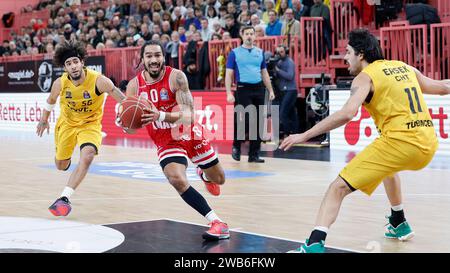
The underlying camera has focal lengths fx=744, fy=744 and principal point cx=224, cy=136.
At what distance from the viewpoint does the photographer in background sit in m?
15.7

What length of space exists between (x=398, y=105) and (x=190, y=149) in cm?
214

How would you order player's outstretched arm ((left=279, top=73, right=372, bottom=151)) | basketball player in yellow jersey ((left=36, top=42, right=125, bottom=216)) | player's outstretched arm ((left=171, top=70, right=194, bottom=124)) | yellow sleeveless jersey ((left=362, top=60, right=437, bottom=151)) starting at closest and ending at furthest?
player's outstretched arm ((left=279, top=73, right=372, bottom=151)) < yellow sleeveless jersey ((left=362, top=60, right=437, bottom=151)) < player's outstretched arm ((left=171, top=70, right=194, bottom=124)) < basketball player in yellow jersey ((left=36, top=42, right=125, bottom=216))

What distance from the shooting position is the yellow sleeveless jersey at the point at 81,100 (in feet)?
28.0

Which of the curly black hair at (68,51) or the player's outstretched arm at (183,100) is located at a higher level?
the curly black hair at (68,51)

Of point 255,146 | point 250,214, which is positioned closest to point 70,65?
point 250,214

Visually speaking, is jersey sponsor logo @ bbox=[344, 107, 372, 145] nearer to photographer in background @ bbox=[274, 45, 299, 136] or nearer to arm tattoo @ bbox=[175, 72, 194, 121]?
photographer in background @ bbox=[274, 45, 299, 136]

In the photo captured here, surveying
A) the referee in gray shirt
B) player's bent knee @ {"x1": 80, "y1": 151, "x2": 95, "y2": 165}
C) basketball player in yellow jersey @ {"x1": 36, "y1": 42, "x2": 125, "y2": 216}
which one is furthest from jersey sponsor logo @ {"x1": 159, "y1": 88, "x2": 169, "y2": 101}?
the referee in gray shirt

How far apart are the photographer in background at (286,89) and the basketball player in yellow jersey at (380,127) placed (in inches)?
387

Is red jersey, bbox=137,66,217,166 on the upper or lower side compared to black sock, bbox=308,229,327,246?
upper

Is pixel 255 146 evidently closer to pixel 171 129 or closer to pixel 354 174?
pixel 171 129

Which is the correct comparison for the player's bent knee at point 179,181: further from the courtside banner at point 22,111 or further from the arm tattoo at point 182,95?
the courtside banner at point 22,111

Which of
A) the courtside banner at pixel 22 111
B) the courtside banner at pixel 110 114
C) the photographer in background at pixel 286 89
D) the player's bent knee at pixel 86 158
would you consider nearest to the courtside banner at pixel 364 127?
the photographer in background at pixel 286 89

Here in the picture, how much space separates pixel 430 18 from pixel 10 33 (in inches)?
863

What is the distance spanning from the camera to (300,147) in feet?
52.0
